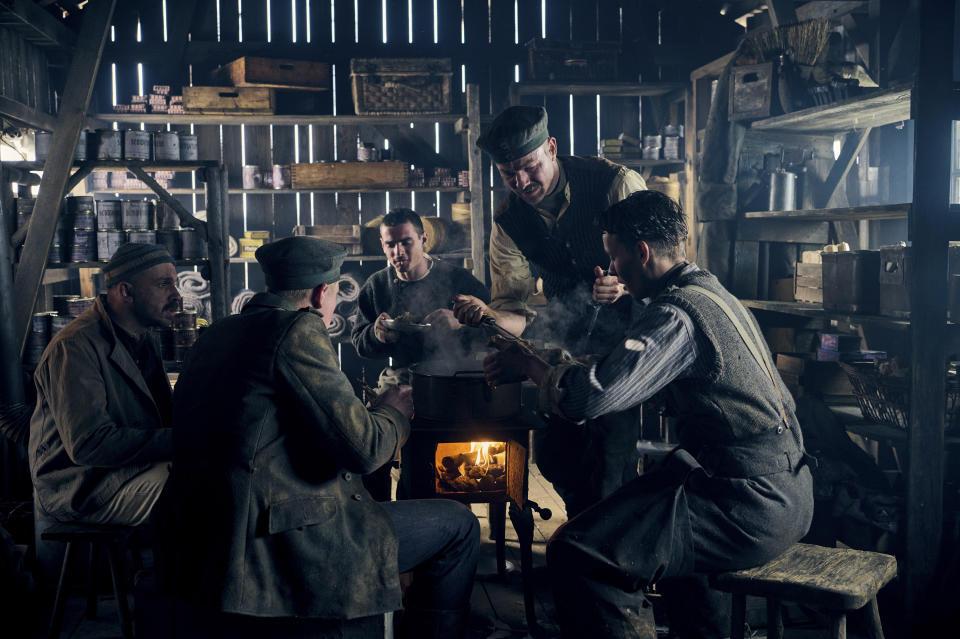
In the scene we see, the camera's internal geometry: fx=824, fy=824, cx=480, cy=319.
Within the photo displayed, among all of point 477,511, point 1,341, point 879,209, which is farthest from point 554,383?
point 1,341

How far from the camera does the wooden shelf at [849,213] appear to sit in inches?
154

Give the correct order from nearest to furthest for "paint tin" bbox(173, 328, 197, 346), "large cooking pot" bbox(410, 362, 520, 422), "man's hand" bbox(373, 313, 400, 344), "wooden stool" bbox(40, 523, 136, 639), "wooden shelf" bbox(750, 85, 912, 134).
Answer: "wooden stool" bbox(40, 523, 136, 639), "large cooking pot" bbox(410, 362, 520, 422), "wooden shelf" bbox(750, 85, 912, 134), "man's hand" bbox(373, 313, 400, 344), "paint tin" bbox(173, 328, 197, 346)

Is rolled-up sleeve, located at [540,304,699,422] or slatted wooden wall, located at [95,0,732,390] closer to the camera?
rolled-up sleeve, located at [540,304,699,422]

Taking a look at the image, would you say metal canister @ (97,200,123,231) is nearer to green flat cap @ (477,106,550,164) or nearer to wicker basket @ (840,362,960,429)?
green flat cap @ (477,106,550,164)

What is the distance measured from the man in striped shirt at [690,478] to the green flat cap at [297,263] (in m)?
0.91

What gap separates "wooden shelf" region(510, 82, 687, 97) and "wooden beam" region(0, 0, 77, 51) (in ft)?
12.2

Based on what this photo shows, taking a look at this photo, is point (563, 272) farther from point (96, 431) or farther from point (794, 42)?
point (96, 431)

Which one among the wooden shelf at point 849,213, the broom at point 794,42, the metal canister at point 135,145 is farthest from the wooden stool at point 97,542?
the broom at point 794,42

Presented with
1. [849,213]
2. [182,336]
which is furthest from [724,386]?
[182,336]

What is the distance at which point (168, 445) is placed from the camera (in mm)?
3371

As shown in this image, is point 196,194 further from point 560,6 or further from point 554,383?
point 554,383

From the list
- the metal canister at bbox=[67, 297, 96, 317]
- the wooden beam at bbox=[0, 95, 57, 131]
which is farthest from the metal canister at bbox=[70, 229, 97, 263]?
the wooden beam at bbox=[0, 95, 57, 131]

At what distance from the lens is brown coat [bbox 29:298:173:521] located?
127 inches

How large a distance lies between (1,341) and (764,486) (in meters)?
4.22
